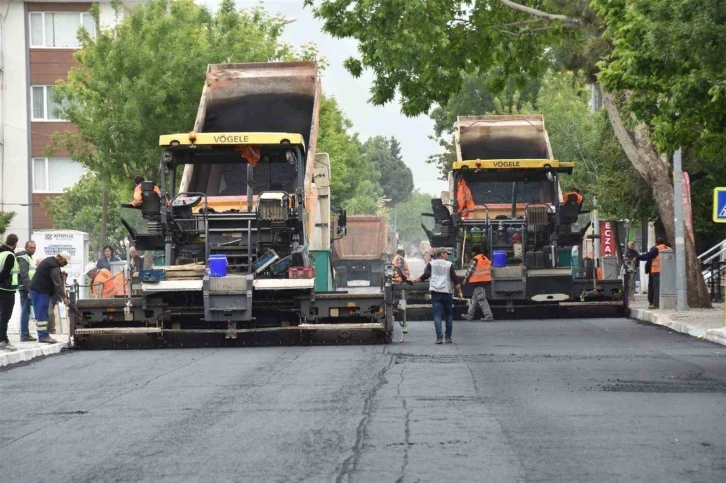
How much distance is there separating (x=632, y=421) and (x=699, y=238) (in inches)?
1139

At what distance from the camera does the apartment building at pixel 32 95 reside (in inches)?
2172

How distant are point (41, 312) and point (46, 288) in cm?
43

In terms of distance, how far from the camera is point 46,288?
21375 mm

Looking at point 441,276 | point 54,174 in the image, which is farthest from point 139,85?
point 54,174

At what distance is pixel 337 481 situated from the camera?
827cm

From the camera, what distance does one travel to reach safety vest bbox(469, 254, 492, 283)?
25.7 m

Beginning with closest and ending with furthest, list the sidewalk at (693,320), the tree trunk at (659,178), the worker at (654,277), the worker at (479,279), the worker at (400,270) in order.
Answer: the sidewalk at (693,320), the worker at (479,279), the worker at (400,270), the tree trunk at (659,178), the worker at (654,277)

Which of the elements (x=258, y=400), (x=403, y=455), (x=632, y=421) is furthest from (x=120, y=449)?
(x=632, y=421)

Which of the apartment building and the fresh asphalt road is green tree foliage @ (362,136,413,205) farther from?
the fresh asphalt road

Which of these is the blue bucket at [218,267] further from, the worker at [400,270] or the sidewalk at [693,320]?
the sidewalk at [693,320]

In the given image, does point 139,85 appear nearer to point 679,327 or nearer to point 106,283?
point 106,283

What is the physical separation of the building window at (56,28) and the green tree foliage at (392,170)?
122286 millimetres

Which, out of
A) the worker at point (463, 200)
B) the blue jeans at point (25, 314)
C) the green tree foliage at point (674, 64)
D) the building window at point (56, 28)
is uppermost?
the building window at point (56, 28)

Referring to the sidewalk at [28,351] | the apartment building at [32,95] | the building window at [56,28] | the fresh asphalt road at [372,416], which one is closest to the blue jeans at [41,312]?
the sidewalk at [28,351]
